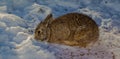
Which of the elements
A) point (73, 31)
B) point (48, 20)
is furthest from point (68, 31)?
point (48, 20)

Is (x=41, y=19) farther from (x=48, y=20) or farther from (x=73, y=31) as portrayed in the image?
(x=73, y=31)

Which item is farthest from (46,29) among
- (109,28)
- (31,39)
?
(109,28)

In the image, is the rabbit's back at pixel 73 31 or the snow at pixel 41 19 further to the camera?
the rabbit's back at pixel 73 31

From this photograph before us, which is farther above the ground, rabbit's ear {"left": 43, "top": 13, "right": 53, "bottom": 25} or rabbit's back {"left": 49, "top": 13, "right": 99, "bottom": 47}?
rabbit's ear {"left": 43, "top": 13, "right": 53, "bottom": 25}

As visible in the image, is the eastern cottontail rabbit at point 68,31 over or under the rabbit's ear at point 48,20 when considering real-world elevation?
under

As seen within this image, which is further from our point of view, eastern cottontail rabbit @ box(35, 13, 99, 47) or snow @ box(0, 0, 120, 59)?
eastern cottontail rabbit @ box(35, 13, 99, 47)
